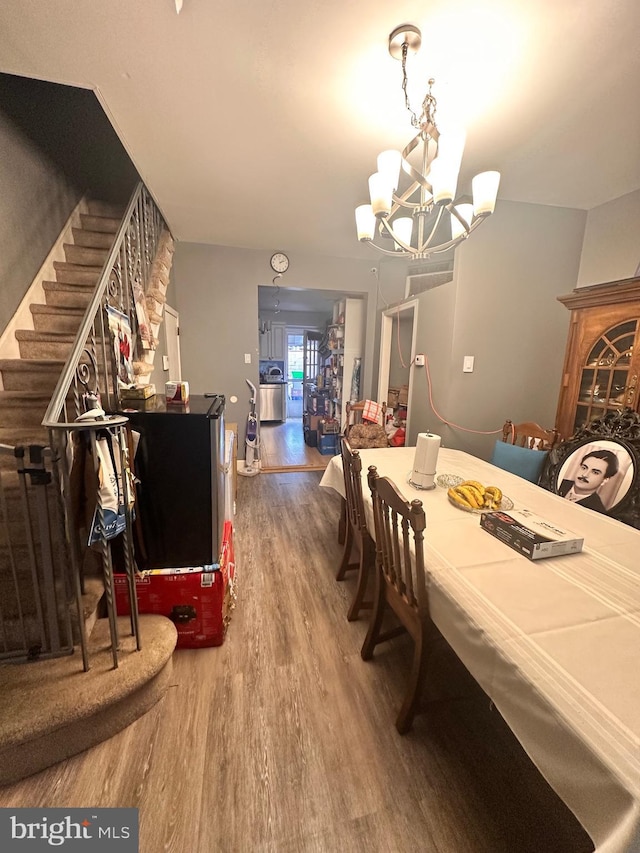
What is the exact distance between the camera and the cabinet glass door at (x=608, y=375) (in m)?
2.01

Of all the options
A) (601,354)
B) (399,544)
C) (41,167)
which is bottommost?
(399,544)

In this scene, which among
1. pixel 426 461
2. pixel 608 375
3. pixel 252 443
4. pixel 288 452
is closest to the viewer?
pixel 426 461

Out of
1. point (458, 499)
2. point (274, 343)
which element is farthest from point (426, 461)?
point (274, 343)

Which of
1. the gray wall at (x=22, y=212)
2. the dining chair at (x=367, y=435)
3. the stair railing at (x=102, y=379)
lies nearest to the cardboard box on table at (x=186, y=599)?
the stair railing at (x=102, y=379)

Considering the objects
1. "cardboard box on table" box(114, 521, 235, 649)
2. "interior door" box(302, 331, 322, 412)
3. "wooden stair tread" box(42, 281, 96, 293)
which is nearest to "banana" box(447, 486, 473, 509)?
"cardboard box on table" box(114, 521, 235, 649)

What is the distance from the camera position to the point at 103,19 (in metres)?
1.25

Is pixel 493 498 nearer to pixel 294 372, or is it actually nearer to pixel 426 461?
pixel 426 461

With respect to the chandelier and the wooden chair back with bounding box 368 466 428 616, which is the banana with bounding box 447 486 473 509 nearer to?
the wooden chair back with bounding box 368 466 428 616

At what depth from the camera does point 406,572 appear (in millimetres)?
1226

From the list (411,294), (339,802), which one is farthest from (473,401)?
(339,802)

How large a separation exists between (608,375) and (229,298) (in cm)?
361

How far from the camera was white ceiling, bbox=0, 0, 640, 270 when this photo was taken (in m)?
1.21

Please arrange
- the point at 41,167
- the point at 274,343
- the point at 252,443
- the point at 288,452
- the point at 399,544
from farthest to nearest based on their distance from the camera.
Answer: the point at 274,343 < the point at 288,452 < the point at 252,443 < the point at 41,167 < the point at 399,544

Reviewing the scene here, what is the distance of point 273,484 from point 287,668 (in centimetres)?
235
